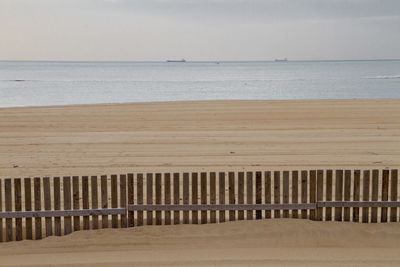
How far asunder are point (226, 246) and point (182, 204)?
916 mm

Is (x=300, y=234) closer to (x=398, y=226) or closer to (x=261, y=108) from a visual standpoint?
(x=398, y=226)

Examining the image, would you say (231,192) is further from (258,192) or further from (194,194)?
(194,194)

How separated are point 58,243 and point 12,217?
718 mm

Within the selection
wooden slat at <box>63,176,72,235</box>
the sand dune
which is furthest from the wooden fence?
the sand dune

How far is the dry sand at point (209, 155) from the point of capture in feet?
24.4

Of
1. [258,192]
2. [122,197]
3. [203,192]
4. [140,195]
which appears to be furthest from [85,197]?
[258,192]

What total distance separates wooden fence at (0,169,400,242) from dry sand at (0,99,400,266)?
0.19 m

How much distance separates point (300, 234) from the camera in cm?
796

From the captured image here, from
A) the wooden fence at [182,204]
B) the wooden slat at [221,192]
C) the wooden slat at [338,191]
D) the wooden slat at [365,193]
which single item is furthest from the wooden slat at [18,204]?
the wooden slat at [365,193]

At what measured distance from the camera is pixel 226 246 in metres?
7.68

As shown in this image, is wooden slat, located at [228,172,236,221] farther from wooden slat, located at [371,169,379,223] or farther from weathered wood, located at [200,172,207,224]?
wooden slat, located at [371,169,379,223]

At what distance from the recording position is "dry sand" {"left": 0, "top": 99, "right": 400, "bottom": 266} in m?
7.44

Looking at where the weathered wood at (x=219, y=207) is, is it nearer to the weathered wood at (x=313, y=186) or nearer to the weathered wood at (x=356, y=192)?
the weathered wood at (x=313, y=186)

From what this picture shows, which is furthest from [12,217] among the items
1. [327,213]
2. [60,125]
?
[60,125]
